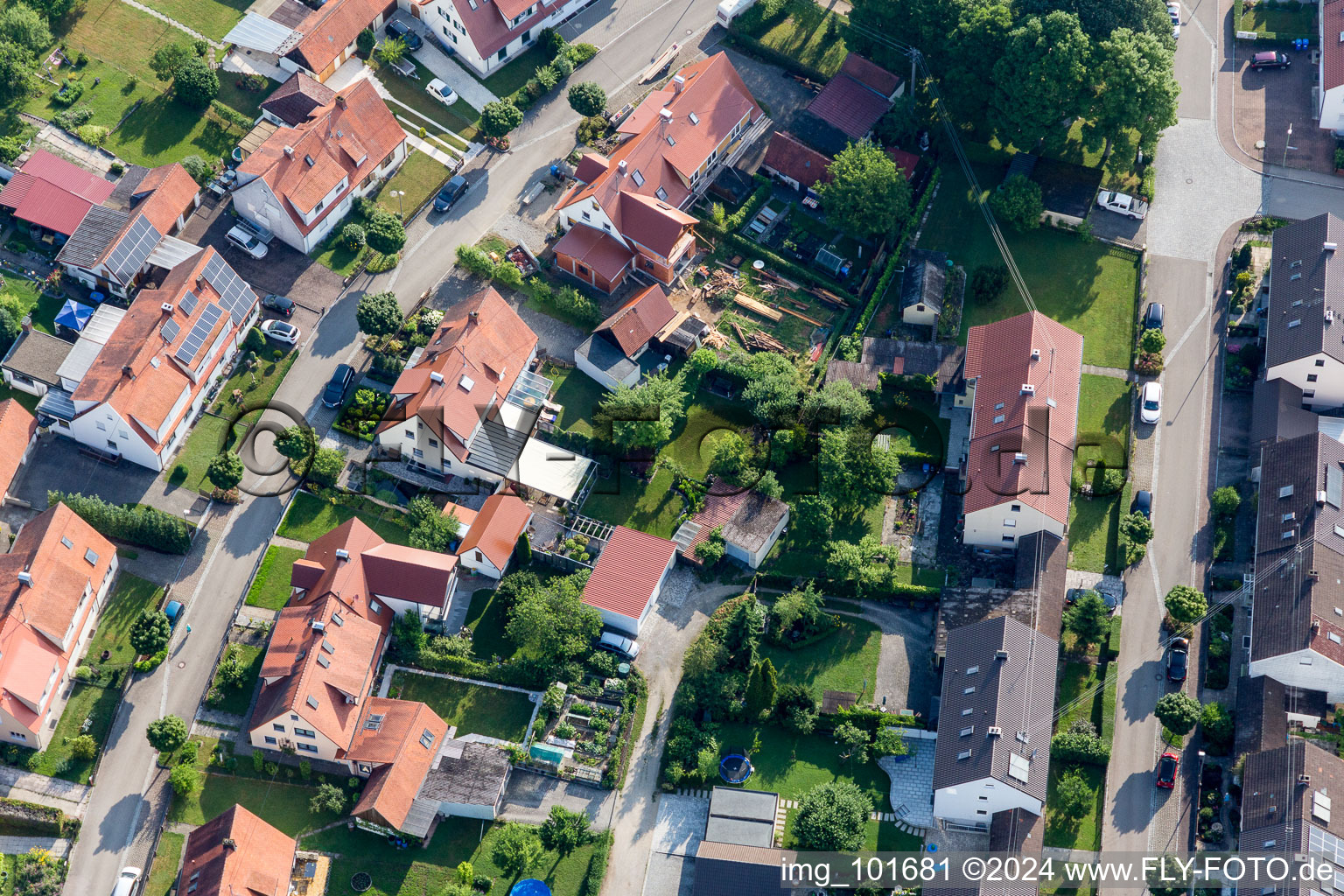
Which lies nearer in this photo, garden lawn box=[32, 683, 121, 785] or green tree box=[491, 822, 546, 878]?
A: green tree box=[491, 822, 546, 878]

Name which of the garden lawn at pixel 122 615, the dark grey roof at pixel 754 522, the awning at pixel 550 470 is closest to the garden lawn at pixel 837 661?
the dark grey roof at pixel 754 522

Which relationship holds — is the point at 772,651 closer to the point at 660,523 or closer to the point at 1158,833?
the point at 660,523

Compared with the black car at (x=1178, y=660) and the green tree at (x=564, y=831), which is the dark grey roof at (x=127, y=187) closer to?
the green tree at (x=564, y=831)

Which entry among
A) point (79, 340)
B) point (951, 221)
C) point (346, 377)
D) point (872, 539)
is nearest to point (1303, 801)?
point (872, 539)

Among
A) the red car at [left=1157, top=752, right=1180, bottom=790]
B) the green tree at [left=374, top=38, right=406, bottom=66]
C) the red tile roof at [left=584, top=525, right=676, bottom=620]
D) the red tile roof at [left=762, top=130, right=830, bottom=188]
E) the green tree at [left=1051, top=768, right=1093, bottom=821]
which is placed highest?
the green tree at [left=374, top=38, right=406, bottom=66]

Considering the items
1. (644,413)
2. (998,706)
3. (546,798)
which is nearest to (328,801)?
(546,798)

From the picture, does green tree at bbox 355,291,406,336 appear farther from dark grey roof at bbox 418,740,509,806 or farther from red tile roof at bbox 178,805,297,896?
red tile roof at bbox 178,805,297,896

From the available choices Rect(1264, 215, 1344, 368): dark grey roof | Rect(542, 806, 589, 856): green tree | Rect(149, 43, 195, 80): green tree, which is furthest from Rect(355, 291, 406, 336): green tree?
Rect(1264, 215, 1344, 368): dark grey roof
